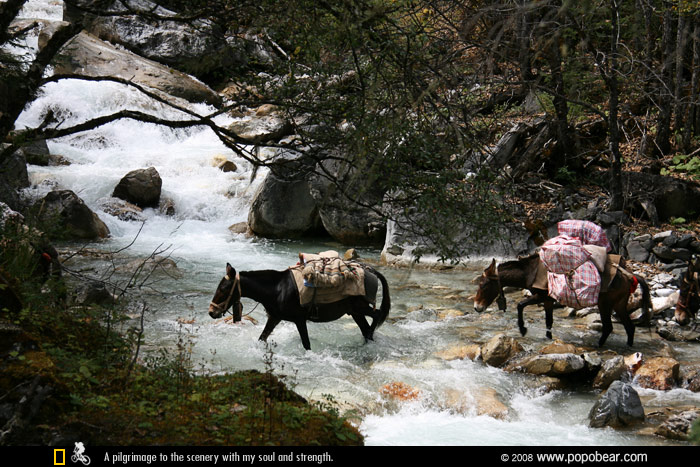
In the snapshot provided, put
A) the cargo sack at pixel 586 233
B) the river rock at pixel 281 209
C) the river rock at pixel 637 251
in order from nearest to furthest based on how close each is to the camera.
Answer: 1. the cargo sack at pixel 586 233
2. the river rock at pixel 637 251
3. the river rock at pixel 281 209

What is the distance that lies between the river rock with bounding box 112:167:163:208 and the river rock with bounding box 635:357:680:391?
46.7ft

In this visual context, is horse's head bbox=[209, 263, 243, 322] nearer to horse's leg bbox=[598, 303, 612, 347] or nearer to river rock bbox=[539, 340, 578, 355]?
river rock bbox=[539, 340, 578, 355]

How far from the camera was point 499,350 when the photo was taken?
7098mm

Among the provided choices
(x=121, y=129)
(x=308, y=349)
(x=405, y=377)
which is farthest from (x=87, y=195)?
(x=405, y=377)

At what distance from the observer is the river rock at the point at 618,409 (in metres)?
5.31

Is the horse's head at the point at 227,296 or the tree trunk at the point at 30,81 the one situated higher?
the tree trunk at the point at 30,81

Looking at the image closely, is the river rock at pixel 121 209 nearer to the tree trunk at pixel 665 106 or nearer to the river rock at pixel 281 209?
the river rock at pixel 281 209

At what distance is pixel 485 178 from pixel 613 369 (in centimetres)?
290

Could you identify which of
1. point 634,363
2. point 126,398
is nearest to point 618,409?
point 634,363

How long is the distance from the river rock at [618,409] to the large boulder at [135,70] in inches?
810

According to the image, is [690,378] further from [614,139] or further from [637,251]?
[614,139]

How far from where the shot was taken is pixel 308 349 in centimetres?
748
